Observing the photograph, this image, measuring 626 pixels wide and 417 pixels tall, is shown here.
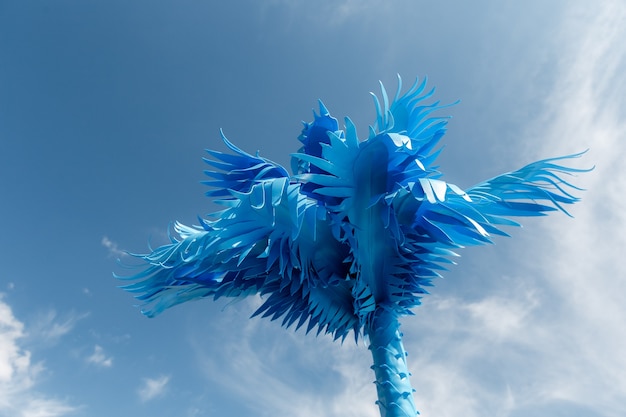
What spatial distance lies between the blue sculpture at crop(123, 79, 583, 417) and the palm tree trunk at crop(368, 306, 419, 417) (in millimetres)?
16

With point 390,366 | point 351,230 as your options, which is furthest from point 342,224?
point 390,366

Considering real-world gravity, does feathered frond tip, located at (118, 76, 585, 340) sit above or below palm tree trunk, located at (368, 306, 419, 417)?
above

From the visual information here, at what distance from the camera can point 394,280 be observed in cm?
755

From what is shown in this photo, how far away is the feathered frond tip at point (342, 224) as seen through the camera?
625 cm

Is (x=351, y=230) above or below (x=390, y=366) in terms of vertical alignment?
above

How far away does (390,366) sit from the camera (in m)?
6.90

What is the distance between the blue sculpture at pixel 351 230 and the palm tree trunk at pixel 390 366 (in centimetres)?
2

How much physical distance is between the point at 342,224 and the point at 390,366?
2.23m

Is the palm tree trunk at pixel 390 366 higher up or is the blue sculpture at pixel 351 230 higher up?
the blue sculpture at pixel 351 230

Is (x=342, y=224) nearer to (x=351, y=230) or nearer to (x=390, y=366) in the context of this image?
(x=351, y=230)

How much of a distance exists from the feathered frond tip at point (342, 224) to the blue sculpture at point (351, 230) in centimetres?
2

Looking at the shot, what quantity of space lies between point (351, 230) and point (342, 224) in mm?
204

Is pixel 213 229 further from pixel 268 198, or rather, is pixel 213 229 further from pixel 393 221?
pixel 393 221

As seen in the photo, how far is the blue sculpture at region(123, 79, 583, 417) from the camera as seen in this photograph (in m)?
6.27
